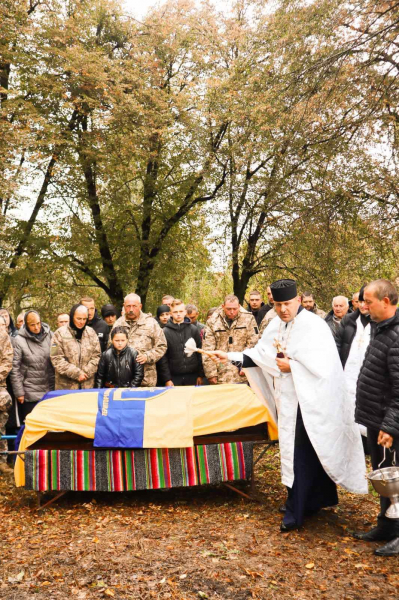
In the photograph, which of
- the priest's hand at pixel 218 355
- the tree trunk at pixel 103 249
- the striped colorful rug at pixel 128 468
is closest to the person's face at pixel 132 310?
the priest's hand at pixel 218 355

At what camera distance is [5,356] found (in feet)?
20.3

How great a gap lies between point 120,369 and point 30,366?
1.16 m

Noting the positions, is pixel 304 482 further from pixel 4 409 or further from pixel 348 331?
pixel 4 409

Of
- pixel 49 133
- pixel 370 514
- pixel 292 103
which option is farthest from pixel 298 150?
pixel 370 514

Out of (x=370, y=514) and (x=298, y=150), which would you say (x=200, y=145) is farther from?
(x=370, y=514)

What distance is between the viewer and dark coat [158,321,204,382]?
7.25 m

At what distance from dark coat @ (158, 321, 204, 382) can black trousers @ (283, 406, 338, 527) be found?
2.94 metres

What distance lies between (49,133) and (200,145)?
4334mm

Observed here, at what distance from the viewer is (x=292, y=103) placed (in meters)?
9.47

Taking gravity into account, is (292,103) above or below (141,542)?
above

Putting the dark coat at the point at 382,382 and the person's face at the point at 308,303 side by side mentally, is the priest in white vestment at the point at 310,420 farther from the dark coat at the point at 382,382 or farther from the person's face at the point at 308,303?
the person's face at the point at 308,303

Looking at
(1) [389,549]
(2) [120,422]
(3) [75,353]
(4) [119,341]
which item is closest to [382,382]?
(1) [389,549]

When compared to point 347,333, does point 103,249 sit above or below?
above

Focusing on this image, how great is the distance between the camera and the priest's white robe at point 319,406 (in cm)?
441
